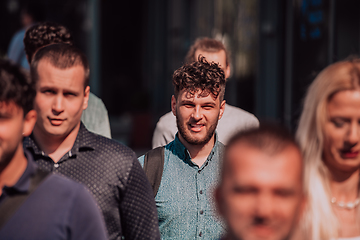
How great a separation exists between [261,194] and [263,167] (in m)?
0.09

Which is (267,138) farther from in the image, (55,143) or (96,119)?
(96,119)

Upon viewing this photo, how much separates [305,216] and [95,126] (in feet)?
7.66

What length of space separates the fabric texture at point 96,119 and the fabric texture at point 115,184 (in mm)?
1234

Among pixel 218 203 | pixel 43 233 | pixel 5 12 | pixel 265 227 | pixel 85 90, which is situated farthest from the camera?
pixel 5 12

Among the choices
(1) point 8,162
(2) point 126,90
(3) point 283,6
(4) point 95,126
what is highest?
(3) point 283,6

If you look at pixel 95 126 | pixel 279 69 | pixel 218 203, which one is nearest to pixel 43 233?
pixel 218 203

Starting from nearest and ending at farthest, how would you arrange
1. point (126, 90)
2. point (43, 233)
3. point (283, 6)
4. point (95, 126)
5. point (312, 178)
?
point (43, 233) → point (312, 178) → point (95, 126) → point (283, 6) → point (126, 90)

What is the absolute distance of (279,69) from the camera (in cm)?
755

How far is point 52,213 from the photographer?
Answer: 2.15 m

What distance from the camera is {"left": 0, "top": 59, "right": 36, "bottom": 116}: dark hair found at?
219 centimetres

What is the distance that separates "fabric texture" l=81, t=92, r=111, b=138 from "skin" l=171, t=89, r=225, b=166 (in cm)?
83

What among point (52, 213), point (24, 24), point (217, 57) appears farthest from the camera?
point (24, 24)

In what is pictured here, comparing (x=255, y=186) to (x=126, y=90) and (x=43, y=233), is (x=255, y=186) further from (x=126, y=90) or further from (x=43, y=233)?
(x=126, y=90)

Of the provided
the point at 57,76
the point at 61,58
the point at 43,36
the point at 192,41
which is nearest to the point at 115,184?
the point at 57,76
